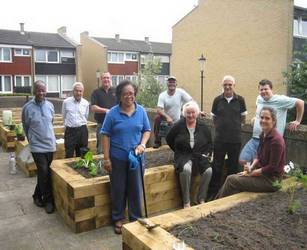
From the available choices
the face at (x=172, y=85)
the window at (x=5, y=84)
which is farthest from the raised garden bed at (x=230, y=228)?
the window at (x=5, y=84)

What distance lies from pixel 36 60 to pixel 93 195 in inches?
1352

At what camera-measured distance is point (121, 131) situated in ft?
A: 12.9

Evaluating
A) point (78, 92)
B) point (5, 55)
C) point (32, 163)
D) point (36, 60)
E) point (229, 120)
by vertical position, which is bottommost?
point (32, 163)

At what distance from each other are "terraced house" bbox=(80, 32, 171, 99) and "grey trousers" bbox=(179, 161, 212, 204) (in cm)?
3463

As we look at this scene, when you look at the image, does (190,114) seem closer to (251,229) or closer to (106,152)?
(106,152)

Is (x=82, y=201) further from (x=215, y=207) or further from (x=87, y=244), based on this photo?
(x=215, y=207)

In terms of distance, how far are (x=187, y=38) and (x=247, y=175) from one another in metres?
24.4

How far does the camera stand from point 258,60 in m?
21.8

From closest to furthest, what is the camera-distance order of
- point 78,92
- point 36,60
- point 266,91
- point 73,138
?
point 266,91
point 78,92
point 73,138
point 36,60

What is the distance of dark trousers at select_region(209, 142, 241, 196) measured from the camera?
4.90m

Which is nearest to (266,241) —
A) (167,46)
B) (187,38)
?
(187,38)

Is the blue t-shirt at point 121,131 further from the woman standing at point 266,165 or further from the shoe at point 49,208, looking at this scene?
the shoe at point 49,208

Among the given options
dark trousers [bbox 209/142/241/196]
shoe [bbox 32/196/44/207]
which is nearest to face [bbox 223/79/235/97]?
dark trousers [bbox 209/142/241/196]

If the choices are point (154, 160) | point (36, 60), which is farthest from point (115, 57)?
point (154, 160)
